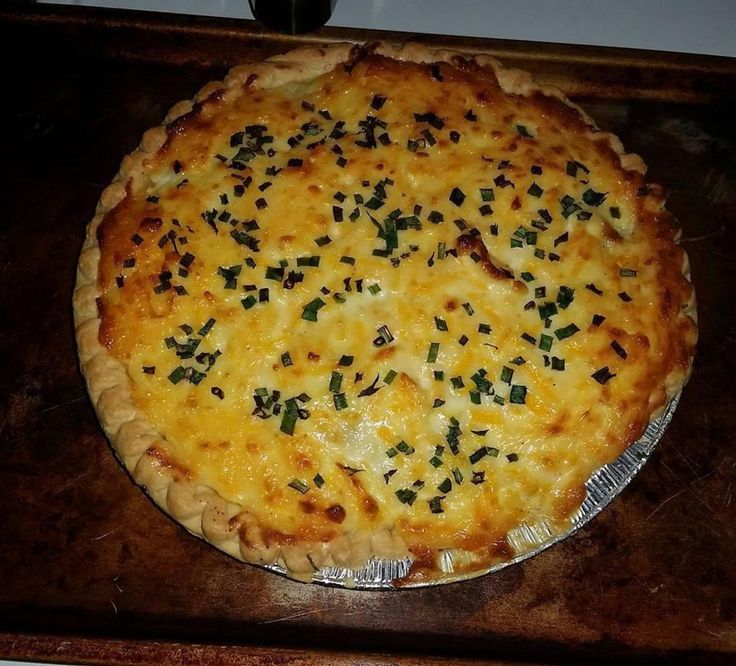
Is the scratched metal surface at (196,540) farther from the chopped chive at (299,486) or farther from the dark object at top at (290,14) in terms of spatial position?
the chopped chive at (299,486)

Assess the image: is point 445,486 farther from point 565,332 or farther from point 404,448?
point 565,332

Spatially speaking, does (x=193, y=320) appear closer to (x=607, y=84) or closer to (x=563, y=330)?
(x=563, y=330)

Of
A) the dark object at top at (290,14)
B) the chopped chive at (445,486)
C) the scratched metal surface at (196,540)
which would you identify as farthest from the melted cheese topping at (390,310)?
Result: the dark object at top at (290,14)

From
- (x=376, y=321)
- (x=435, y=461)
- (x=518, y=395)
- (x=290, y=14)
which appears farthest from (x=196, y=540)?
(x=290, y=14)

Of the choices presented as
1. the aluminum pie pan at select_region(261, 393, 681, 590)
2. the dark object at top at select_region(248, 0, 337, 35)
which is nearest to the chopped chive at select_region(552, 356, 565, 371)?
the aluminum pie pan at select_region(261, 393, 681, 590)

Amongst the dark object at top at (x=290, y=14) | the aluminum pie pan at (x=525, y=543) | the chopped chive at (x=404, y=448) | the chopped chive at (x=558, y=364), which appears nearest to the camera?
the aluminum pie pan at (x=525, y=543)
